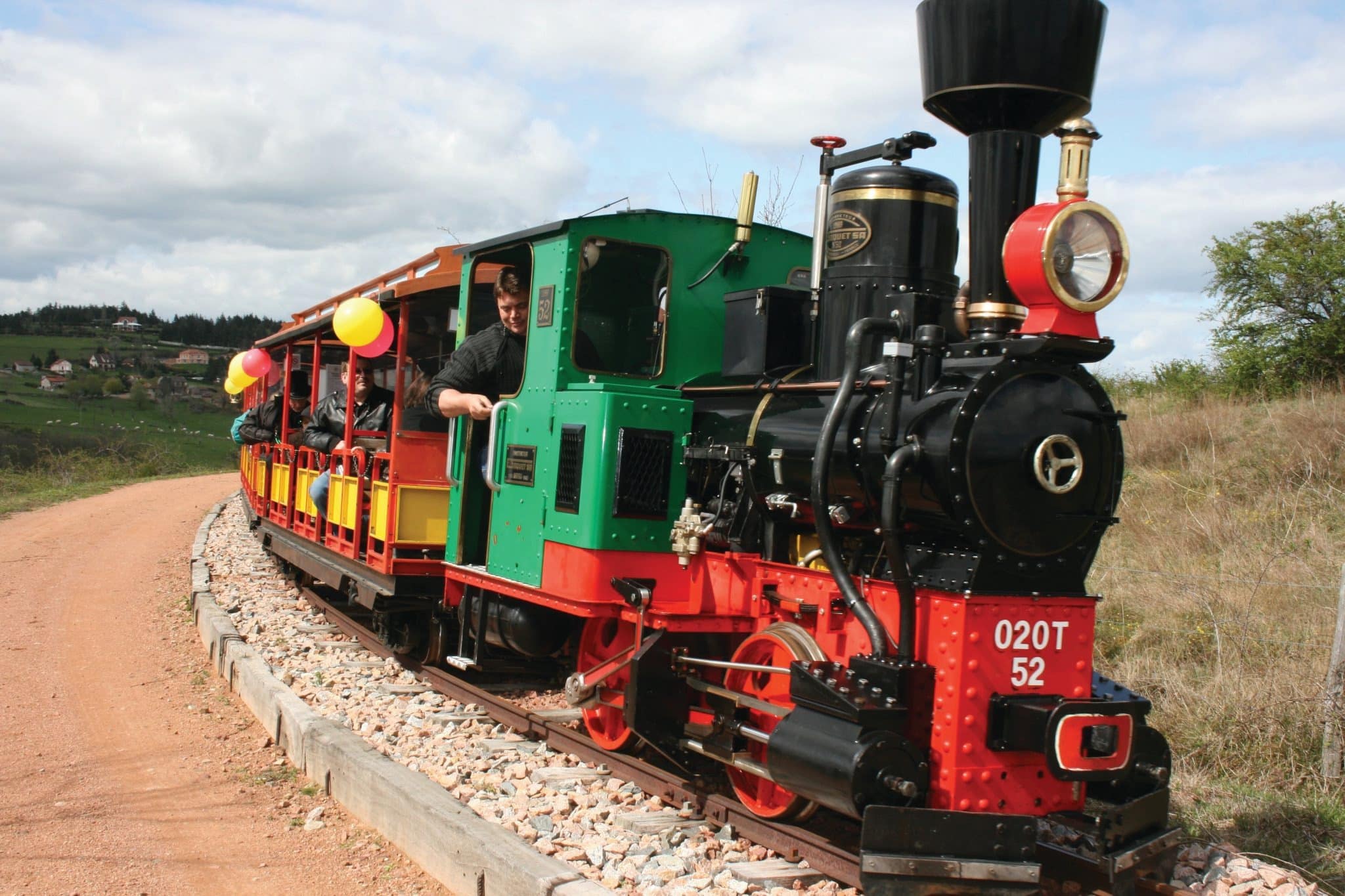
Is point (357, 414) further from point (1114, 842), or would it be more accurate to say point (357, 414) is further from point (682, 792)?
point (1114, 842)

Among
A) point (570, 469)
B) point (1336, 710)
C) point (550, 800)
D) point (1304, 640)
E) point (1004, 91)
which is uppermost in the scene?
point (1004, 91)

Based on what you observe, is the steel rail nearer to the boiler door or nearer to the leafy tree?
the boiler door

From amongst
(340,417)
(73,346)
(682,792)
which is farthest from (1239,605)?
(73,346)

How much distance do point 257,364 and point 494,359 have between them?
8.28 meters

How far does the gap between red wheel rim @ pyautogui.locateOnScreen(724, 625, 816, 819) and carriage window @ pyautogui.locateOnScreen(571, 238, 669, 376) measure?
5.21 ft

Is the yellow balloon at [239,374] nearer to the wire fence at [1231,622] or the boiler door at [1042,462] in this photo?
the wire fence at [1231,622]

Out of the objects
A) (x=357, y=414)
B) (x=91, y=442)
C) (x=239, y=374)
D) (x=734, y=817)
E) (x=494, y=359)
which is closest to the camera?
(x=734, y=817)

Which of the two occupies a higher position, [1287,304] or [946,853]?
[1287,304]

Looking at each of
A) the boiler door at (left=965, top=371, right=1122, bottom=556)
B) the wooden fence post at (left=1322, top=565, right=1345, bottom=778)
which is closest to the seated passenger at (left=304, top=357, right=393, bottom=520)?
the boiler door at (left=965, top=371, right=1122, bottom=556)

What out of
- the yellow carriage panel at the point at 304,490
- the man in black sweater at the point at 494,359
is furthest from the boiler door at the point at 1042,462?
the yellow carriage panel at the point at 304,490

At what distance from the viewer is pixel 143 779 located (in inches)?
213

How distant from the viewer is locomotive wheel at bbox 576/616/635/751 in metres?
5.29

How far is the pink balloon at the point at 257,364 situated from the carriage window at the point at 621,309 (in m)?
9.15

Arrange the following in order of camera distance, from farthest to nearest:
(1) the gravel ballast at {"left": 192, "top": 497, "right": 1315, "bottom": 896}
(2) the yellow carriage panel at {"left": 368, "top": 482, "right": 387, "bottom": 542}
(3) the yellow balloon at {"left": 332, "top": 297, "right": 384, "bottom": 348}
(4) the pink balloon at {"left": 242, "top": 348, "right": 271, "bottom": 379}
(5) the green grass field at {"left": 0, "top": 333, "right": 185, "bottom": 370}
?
(5) the green grass field at {"left": 0, "top": 333, "right": 185, "bottom": 370} < (4) the pink balloon at {"left": 242, "top": 348, "right": 271, "bottom": 379} < (3) the yellow balloon at {"left": 332, "top": 297, "right": 384, "bottom": 348} < (2) the yellow carriage panel at {"left": 368, "top": 482, "right": 387, "bottom": 542} < (1) the gravel ballast at {"left": 192, "top": 497, "right": 1315, "bottom": 896}
